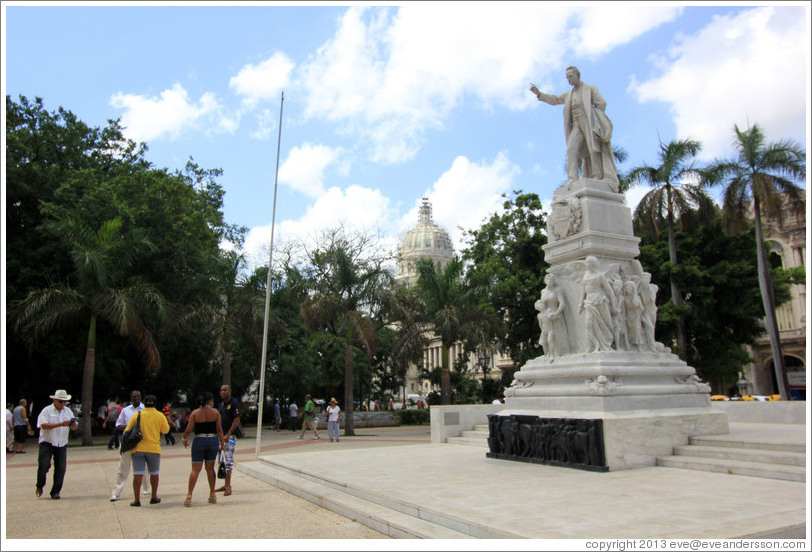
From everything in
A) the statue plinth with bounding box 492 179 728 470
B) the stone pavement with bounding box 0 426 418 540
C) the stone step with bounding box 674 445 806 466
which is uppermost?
the statue plinth with bounding box 492 179 728 470

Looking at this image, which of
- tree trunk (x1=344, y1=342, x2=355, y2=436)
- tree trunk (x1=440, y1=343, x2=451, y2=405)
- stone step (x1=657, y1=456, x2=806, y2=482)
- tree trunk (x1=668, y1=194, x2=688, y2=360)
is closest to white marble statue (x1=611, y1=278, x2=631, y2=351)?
stone step (x1=657, y1=456, x2=806, y2=482)

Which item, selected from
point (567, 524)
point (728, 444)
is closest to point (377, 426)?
point (728, 444)

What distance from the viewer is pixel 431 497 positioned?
7.39m

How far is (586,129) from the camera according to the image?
1273 cm

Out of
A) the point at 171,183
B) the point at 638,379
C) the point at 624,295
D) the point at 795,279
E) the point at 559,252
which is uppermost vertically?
the point at 171,183

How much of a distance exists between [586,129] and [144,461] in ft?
33.2

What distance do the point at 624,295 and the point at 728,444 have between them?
3.04 m

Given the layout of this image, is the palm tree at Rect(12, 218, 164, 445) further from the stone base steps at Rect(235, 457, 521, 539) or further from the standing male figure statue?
the standing male figure statue

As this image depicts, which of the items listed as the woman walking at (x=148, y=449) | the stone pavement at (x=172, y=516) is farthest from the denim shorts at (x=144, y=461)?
the stone pavement at (x=172, y=516)

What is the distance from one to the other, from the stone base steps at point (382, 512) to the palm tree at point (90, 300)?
47.1ft

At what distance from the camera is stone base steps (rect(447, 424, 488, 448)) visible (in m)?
14.5

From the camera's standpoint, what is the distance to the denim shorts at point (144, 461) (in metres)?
8.50

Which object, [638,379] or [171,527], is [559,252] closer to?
[638,379]

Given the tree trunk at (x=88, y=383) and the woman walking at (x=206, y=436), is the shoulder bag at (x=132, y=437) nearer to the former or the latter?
the woman walking at (x=206, y=436)
